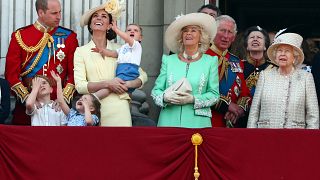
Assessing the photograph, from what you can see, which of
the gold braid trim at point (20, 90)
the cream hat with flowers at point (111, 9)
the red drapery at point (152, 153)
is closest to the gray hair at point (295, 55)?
the red drapery at point (152, 153)

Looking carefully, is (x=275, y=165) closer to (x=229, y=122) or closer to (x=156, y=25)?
(x=229, y=122)

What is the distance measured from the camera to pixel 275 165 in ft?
41.3

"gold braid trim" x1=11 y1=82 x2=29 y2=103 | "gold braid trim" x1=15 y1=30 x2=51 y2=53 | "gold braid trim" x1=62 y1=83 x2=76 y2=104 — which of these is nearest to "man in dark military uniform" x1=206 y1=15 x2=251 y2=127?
"gold braid trim" x1=62 y1=83 x2=76 y2=104

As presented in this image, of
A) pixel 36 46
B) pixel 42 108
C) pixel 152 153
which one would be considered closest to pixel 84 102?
pixel 42 108

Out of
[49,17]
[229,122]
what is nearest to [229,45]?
[229,122]

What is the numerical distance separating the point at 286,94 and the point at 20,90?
2.66 m

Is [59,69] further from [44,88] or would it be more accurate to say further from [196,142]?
[196,142]

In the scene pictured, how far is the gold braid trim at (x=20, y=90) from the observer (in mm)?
13648

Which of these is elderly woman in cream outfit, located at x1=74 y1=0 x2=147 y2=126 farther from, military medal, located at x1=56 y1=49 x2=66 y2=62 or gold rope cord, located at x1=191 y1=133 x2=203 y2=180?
gold rope cord, located at x1=191 y1=133 x2=203 y2=180

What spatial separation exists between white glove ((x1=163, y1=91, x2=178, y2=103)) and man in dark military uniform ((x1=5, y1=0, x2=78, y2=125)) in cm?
102

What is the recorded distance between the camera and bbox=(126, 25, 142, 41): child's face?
14.0 metres

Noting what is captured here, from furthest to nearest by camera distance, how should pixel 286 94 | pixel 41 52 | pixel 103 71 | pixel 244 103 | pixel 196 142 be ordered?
pixel 41 52 → pixel 244 103 → pixel 103 71 → pixel 286 94 → pixel 196 142

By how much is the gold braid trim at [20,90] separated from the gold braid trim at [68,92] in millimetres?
379

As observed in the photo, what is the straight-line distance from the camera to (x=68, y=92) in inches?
539
